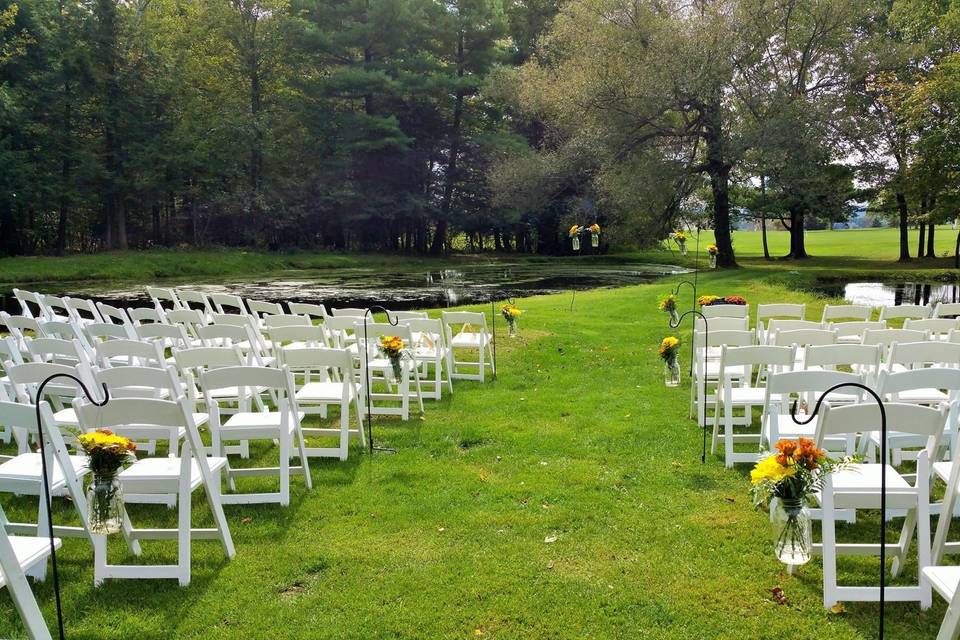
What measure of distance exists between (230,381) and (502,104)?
1543 inches

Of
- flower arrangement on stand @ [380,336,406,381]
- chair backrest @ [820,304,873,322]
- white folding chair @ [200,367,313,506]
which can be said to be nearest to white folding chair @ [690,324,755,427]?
chair backrest @ [820,304,873,322]

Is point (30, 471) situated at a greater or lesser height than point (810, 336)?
lesser

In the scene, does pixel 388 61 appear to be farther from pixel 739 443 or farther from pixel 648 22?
pixel 739 443

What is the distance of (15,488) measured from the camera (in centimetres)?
361

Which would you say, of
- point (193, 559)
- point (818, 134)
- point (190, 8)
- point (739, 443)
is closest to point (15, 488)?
point (193, 559)

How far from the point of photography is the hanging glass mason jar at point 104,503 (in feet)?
10.6

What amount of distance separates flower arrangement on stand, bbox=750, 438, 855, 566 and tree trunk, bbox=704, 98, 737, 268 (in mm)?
23634

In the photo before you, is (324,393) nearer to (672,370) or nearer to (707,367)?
(672,370)

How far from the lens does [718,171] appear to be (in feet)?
85.7

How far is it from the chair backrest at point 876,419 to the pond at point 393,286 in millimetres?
15746

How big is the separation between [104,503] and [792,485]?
10.5 ft

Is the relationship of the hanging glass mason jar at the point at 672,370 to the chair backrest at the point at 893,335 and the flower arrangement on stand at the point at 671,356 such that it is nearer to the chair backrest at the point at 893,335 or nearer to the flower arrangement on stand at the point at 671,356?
the flower arrangement on stand at the point at 671,356

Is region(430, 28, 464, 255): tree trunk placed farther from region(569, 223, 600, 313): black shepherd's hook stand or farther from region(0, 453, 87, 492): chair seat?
region(0, 453, 87, 492): chair seat

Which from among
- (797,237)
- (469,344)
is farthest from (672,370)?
(797,237)
